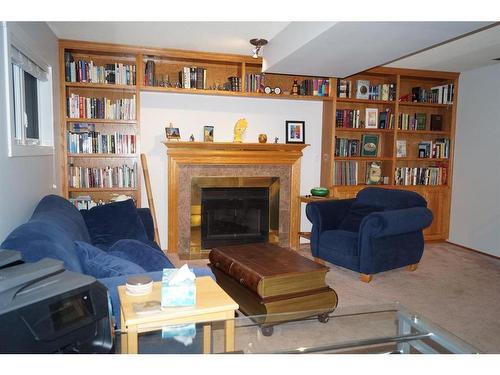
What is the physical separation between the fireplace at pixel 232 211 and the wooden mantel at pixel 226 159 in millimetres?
203

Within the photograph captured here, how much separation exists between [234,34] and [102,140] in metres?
1.88

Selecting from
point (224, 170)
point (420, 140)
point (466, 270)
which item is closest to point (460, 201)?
point (420, 140)

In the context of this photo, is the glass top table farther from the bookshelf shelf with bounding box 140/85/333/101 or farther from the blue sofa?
the bookshelf shelf with bounding box 140/85/333/101

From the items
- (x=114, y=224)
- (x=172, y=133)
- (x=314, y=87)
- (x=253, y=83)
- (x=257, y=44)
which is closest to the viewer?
(x=114, y=224)

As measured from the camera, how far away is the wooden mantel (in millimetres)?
4488

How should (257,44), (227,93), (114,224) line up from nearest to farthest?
(114,224) < (257,44) < (227,93)

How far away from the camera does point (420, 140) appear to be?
5625 millimetres

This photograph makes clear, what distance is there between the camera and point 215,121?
15.7ft

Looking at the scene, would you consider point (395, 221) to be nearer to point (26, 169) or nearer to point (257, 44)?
point (257, 44)

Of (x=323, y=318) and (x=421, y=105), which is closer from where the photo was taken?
(x=323, y=318)

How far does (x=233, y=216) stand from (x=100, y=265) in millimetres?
3138

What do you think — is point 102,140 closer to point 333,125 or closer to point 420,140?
point 333,125

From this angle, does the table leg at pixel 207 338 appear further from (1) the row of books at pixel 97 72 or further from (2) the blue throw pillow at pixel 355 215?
(1) the row of books at pixel 97 72

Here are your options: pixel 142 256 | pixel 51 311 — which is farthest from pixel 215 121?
pixel 51 311
